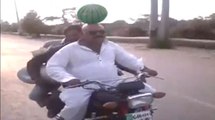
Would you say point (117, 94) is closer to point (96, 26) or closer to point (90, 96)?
point (90, 96)

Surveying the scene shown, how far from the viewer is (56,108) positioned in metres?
4.71

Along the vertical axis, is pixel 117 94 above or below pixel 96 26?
below

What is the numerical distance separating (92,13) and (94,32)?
0.16 metres

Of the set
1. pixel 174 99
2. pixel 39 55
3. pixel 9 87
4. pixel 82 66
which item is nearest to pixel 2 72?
pixel 9 87

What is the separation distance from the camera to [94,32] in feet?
14.3

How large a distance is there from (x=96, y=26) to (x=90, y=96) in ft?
1.96

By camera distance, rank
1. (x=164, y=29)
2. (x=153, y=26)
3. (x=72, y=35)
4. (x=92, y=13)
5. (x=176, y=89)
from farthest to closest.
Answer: (x=176, y=89) < (x=153, y=26) < (x=164, y=29) < (x=72, y=35) < (x=92, y=13)

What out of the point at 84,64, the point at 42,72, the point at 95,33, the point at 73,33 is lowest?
the point at 42,72

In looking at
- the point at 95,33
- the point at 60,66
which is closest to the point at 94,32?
the point at 95,33

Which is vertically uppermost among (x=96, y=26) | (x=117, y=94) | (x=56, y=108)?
(x=96, y=26)

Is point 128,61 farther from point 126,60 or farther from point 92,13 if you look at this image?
point 92,13

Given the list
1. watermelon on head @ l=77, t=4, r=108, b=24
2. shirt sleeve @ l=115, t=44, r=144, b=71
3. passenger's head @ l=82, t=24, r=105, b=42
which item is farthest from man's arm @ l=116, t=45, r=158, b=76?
watermelon on head @ l=77, t=4, r=108, b=24

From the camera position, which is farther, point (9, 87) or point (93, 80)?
point (9, 87)

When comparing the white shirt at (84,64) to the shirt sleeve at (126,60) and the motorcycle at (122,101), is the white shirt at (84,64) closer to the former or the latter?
the shirt sleeve at (126,60)
